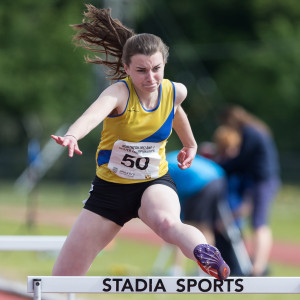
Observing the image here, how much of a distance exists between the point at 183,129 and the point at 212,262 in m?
1.08

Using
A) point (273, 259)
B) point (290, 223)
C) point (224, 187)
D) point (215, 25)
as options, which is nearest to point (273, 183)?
point (224, 187)

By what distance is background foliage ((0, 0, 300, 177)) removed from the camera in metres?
31.6

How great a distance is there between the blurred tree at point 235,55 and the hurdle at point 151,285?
24993 millimetres

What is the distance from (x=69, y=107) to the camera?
33750 millimetres

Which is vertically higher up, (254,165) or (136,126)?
(254,165)

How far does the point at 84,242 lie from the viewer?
4246mm

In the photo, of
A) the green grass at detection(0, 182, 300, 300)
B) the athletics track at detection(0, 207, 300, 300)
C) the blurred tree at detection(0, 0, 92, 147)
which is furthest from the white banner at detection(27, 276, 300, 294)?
the blurred tree at detection(0, 0, 92, 147)

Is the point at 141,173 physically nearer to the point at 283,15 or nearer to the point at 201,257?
the point at 201,257

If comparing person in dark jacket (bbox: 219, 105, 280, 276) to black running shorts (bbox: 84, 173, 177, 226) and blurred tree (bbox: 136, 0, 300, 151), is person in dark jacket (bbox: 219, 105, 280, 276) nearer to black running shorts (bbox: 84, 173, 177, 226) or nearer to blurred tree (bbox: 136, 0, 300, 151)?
black running shorts (bbox: 84, 173, 177, 226)

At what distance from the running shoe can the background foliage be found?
85.2ft

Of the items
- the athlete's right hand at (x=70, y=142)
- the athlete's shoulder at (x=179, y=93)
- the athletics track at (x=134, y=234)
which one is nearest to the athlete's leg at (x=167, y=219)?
the athlete's shoulder at (x=179, y=93)

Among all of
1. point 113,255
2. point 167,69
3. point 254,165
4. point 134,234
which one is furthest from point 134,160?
point 167,69

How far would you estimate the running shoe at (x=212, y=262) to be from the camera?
12.0 feet

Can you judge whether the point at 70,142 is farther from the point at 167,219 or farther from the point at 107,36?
the point at 107,36
